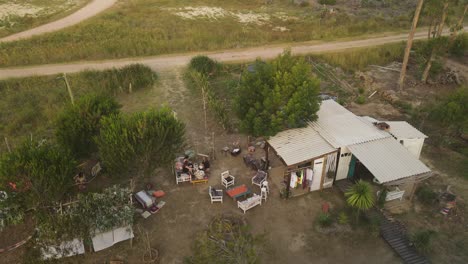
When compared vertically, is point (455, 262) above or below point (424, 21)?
below

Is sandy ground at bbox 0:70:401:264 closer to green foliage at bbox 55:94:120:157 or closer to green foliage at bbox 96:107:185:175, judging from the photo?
green foliage at bbox 55:94:120:157

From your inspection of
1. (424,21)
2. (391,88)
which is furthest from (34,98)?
(424,21)

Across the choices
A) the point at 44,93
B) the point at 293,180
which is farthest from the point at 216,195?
the point at 44,93

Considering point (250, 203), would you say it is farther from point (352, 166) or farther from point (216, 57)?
point (216, 57)

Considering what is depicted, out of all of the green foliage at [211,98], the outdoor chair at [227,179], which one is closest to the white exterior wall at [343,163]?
the outdoor chair at [227,179]

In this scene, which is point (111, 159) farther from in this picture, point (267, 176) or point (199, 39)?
point (199, 39)

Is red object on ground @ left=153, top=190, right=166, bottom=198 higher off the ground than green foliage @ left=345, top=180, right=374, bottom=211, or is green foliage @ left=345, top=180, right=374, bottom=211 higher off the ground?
green foliage @ left=345, top=180, right=374, bottom=211

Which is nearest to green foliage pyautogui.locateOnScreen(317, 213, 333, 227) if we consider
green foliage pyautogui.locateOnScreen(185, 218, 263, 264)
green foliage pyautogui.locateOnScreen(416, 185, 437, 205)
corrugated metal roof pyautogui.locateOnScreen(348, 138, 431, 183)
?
corrugated metal roof pyautogui.locateOnScreen(348, 138, 431, 183)
